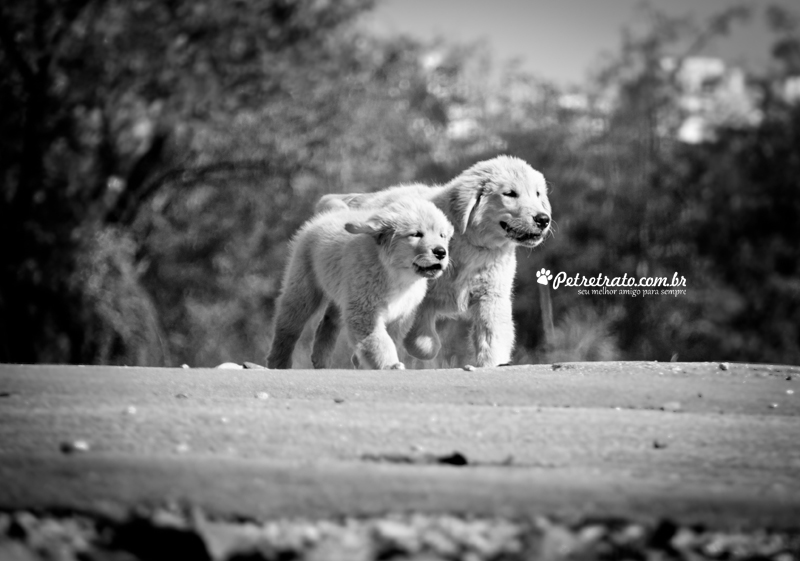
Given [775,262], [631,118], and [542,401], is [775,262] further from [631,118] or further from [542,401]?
[542,401]

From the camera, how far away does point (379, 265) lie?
7676 mm

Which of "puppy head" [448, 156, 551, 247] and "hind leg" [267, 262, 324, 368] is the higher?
"puppy head" [448, 156, 551, 247]

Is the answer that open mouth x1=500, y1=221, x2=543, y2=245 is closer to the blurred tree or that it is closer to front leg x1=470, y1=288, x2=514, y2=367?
front leg x1=470, y1=288, x2=514, y2=367

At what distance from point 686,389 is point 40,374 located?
371 centimetres

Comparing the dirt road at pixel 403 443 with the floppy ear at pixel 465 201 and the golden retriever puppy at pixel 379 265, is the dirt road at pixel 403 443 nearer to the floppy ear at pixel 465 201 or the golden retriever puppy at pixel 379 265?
the golden retriever puppy at pixel 379 265

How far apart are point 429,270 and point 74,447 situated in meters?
3.50

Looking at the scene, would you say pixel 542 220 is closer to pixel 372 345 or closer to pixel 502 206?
pixel 502 206

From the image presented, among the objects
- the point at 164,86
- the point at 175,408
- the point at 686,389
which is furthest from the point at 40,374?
the point at 164,86

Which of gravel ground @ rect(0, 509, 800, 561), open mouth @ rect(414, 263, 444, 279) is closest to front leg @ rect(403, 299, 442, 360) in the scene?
open mouth @ rect(414, 263, 444, 279)

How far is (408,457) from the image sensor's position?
4.43m

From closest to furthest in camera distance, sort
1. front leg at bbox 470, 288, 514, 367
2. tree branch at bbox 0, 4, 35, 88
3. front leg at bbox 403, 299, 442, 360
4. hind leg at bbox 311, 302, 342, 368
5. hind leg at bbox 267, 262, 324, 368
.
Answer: front leg at bbox 470, 288, 514, 367, front leg at bbox 403, 299, 442, 360, hind leg at bbox 267, 262, 324, 368, hind leg at bbox 311, 302, 342, 368, tree branch at bbox 0, 4, 35, 88

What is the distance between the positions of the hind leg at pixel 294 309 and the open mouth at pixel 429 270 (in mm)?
1360

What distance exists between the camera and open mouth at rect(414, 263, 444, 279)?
7.43 meters

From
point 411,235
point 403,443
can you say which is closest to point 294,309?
point 411,235
